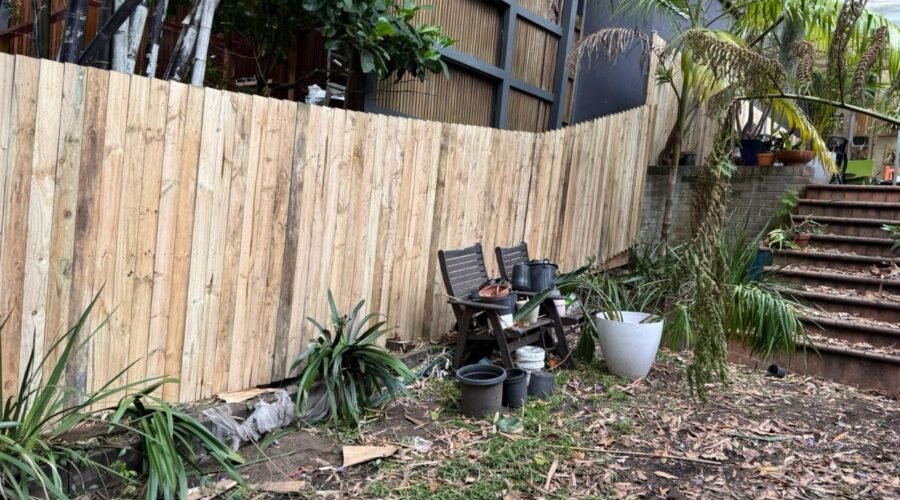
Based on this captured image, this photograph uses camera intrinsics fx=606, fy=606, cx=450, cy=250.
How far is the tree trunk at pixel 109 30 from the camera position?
2.76m

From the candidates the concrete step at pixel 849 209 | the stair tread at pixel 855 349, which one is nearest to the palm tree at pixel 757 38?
the concrete step at pixel 849 209

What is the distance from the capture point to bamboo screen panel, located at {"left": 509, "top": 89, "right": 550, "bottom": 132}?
6586mm

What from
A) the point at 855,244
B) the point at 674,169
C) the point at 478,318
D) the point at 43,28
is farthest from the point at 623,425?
the point at 43,28

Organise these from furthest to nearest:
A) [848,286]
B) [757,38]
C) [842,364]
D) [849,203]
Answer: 1. [757,38]
2. [849,203]
3. [848,286]
4. [842,364]

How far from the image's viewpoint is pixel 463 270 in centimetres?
412

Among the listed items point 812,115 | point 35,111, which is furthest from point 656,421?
point 812,115

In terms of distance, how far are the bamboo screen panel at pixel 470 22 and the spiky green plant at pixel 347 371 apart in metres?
3.19

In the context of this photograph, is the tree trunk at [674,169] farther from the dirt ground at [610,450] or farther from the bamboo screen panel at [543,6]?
the dirt ground at [610,450]

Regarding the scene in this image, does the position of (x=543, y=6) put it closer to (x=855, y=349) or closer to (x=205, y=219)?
(x=855, y=349)

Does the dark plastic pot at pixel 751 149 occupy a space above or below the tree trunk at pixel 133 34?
above

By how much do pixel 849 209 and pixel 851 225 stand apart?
256 mm

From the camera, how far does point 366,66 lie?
167 inches

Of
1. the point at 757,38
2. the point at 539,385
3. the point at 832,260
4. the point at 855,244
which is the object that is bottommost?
the point at 539,385

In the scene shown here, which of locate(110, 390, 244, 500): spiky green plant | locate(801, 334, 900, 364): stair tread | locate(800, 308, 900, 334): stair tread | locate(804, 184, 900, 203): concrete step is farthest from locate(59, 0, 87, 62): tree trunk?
locate(804, 184, 900, 203): concrete step
